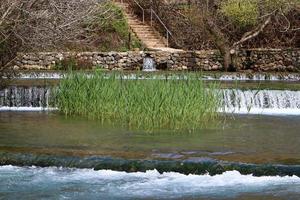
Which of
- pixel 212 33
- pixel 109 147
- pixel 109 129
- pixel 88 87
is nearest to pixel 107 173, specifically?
pixel 109 147

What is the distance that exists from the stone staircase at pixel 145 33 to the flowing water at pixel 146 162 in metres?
14.6

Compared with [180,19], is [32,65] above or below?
below

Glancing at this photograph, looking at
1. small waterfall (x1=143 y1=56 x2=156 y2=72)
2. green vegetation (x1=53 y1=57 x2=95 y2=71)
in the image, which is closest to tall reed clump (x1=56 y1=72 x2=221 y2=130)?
green vegetation (x1=53 y1=57 x2=95 y2=71)

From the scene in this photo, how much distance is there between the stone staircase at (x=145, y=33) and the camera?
2825 cm

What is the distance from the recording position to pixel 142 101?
12852 mm

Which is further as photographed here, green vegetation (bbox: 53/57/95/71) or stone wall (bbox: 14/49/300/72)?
stone wall (bbox: 14/49/300/72)

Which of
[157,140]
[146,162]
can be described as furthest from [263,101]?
[146,162]

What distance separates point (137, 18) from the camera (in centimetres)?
3062

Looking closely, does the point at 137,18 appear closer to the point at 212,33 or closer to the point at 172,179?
the point at 212,33

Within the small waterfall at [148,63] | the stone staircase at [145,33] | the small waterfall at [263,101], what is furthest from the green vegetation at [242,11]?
the small waterfall at [263,101]

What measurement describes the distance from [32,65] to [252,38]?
852 cm

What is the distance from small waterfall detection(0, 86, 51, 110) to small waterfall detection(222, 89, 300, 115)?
4.57m

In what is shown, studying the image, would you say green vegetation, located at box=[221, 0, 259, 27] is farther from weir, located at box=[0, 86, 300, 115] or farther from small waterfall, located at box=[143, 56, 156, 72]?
weir, located at box=[0, 86, 300, 115]

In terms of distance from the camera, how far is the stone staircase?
28250 millimetres
